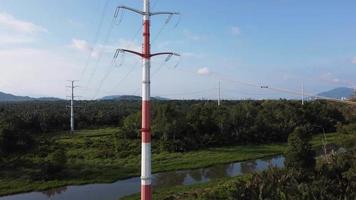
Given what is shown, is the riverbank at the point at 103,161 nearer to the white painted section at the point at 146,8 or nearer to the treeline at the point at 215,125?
the treeline at the point at 215,125

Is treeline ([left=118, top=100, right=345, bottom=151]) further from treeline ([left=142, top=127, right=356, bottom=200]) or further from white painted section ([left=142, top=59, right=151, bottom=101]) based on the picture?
white painted section ([left=142, top=59, right=151, bottom=101])

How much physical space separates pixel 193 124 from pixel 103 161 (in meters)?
18.5

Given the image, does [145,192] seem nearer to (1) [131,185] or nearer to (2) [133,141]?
(1) [131,185]

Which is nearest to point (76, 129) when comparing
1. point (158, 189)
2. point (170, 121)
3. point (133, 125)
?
point (133, 125)

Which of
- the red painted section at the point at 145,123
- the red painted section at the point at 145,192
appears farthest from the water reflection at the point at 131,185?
the red painted section at the point at 145,123

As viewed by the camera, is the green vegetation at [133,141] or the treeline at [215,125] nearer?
the green vegetation at [133,141]

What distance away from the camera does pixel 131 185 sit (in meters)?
40.4

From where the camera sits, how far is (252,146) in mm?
65750

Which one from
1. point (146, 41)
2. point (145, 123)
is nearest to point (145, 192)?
point (145, 123)

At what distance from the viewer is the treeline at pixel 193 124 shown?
59.2m

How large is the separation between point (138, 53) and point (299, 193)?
38.9 ft

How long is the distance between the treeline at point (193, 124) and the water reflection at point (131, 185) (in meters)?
11.1

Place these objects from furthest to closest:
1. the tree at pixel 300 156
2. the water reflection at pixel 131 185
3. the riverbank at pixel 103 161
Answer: the riverbank at pixel 103 161 → the tree at pixel 300 156 → the water reflection at pixel 131 185

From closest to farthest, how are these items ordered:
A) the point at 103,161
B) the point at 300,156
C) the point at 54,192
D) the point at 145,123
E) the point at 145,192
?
the point at 145,123
the point at 145,192
the point at 300,156
the point at 54,192
the point at 103,161
